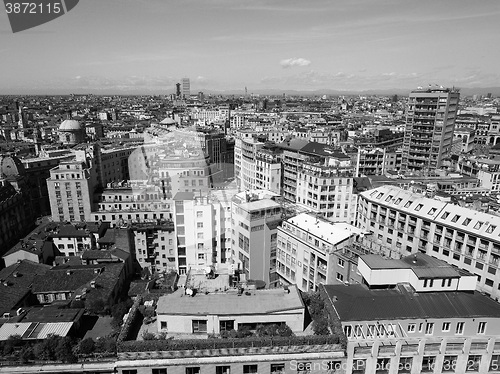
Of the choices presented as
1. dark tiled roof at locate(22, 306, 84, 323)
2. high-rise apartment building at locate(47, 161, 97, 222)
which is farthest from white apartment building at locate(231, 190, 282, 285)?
high-rise apartment building at locate(47, 161, 97, 222)

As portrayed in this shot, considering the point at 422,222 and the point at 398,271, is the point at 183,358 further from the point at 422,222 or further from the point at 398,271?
the point at 422,222

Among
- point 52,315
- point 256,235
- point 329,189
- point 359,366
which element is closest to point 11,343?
point 52,315

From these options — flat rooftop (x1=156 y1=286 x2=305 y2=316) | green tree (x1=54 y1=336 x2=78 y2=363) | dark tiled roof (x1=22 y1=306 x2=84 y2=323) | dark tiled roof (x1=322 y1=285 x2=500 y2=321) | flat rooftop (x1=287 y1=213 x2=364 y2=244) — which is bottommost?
dark tiled roof (x1=22 y1=306 x2=84 y2=323)

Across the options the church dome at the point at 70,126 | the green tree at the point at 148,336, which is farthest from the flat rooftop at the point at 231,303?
the church dome at the point at 70,126

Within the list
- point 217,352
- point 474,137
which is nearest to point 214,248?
point 217,352

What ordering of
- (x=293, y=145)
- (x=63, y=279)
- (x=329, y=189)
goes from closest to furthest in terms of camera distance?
(x=63, y=279)
(x=329, y=189)
(x=293, y=145)

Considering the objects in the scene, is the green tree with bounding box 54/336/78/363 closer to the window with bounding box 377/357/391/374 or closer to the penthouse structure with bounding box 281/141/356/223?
the window with bounding box 377/357/391/374

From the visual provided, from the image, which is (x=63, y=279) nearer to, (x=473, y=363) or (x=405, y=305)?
(x=405, y=305)
